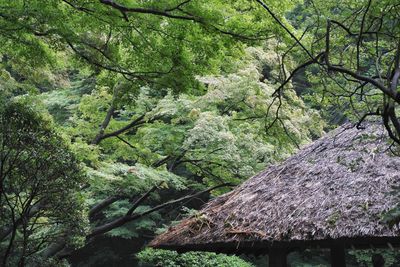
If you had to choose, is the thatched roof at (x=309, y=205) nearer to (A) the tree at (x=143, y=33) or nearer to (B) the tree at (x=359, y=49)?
(B) the tree at (x=359, y=49)

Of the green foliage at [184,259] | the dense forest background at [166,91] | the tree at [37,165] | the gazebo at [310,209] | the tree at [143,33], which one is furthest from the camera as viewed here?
the green foliage at [184,259]

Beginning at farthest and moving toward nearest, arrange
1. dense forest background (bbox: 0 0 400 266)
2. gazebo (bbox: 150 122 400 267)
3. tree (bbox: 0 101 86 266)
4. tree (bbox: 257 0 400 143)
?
tree (bbox: 0 101 86 266), gazebo (bbox: 150 122 400 267), dense forest background (bbox: 0 0 400 266), tree (bbox: 257 0 400 143)

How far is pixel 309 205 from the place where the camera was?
454 centimetres

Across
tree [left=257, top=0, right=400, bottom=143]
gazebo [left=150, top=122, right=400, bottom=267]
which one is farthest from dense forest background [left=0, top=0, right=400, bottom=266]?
gazebo [left=150, top=122, right=400, bottom=267]

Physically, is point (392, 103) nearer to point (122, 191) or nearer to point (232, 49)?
point (232, 49)

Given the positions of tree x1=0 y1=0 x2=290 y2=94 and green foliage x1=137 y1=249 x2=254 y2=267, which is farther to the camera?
green foliage x1=137 y1=249 x2=254 y2=267

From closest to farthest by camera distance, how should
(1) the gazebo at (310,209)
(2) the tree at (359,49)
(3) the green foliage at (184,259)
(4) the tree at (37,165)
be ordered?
(2) the tree at (359,49) → (1) the gazebo at (310,209) → (4) the tree at (37,165) → (3) the green foliage at (184,259)

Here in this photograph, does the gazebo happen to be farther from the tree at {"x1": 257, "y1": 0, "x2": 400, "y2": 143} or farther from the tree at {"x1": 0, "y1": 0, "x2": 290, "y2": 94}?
the tree at {"x1": 0, "y1": 0, "x2": 290, "y2": 94}

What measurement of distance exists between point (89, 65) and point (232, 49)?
6.67ft

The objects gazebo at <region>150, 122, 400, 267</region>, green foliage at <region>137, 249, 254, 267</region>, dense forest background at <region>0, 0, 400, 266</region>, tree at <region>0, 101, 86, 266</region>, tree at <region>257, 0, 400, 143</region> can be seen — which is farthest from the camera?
green foliage at <region>137, 249, 254, 267</region>

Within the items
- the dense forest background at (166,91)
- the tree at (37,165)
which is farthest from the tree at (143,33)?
the tree at (37,165)

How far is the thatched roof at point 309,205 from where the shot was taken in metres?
4.06

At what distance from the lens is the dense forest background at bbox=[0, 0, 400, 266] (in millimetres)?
3020

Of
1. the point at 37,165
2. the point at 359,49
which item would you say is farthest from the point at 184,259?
the point at 359,49
